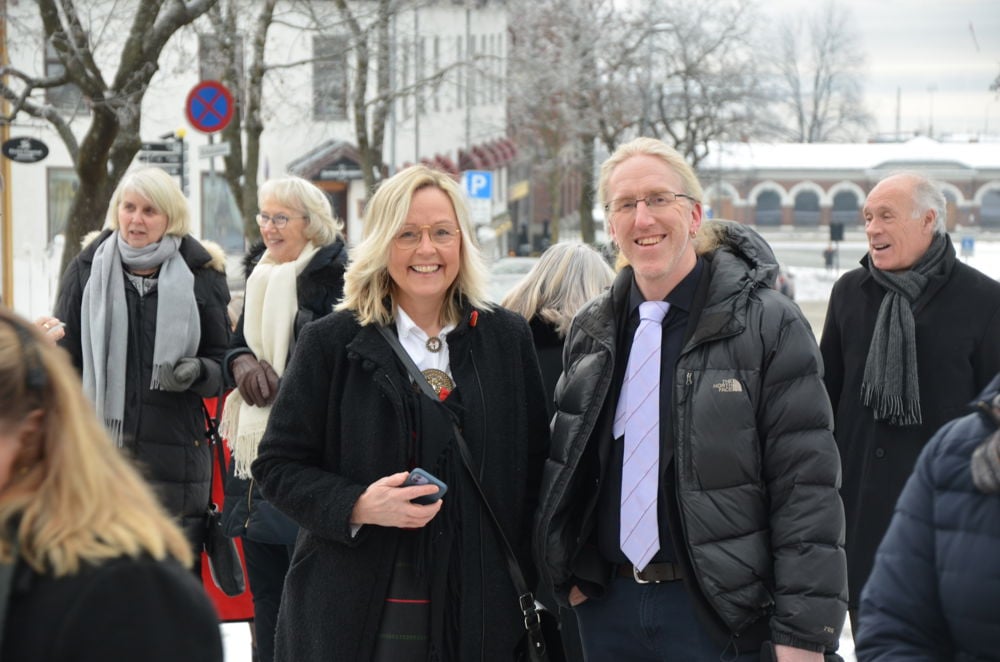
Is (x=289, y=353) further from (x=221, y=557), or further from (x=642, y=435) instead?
(x=642, y=435)

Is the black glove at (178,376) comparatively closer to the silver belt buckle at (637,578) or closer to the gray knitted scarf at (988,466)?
the silver belt buckle at (637,578)

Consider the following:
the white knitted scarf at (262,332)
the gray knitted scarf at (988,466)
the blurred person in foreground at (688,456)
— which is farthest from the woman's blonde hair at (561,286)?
the gray knitted scarf at (988,466)

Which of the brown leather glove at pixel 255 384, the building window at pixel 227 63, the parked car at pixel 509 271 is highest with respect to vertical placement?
the building window at pixel 227 63

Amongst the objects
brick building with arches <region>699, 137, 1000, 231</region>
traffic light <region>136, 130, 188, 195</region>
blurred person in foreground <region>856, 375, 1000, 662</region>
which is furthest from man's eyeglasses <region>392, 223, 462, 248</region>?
brick building with arches <region>699, 137, 1000, 231</region>

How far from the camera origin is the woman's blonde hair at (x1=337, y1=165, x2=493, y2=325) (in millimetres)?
3973

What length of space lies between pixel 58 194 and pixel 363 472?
41050 millimetres

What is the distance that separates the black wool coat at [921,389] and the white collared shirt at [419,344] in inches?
98.3

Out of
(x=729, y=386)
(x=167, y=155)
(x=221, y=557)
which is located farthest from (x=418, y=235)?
(x=167, y=155)

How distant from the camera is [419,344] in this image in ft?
13.2

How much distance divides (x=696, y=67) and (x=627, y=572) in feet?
125

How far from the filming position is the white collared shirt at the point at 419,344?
3.97 m

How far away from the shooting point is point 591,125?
40.2 m

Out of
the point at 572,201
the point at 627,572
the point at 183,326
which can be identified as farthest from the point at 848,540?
the point at 572,201

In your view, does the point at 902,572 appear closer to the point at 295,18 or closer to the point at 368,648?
the point at 368,648
